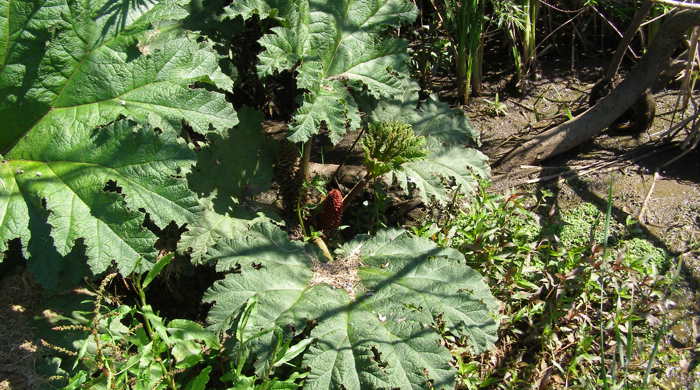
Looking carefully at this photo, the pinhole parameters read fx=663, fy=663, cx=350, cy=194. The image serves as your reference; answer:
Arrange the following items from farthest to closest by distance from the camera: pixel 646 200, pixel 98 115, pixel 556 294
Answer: pixel 646 200, pixel 556 294, pixel 98 115

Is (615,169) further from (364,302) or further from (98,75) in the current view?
(98,75)

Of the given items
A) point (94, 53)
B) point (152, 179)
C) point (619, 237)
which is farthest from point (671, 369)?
point (94, 53)

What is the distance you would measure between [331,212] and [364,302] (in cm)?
62

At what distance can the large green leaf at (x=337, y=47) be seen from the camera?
311cm

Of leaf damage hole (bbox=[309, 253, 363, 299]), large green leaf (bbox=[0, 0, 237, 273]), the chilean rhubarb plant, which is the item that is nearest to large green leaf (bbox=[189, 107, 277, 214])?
the chilean rhubarb plant

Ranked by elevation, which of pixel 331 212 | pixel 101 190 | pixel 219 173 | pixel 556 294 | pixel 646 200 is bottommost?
pixel 556 294

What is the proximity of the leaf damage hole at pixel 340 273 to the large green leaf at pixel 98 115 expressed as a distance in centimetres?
66

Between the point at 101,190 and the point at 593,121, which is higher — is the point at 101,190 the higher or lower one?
the higher one

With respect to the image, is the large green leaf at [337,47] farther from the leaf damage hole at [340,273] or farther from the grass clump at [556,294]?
the grass clump at [556,294]

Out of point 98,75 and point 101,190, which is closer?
point 101,190

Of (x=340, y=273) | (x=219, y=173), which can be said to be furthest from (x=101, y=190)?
(x=340, y=273)

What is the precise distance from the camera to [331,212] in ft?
11.1

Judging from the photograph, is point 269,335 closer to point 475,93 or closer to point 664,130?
point 475,93

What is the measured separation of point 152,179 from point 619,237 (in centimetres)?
245
